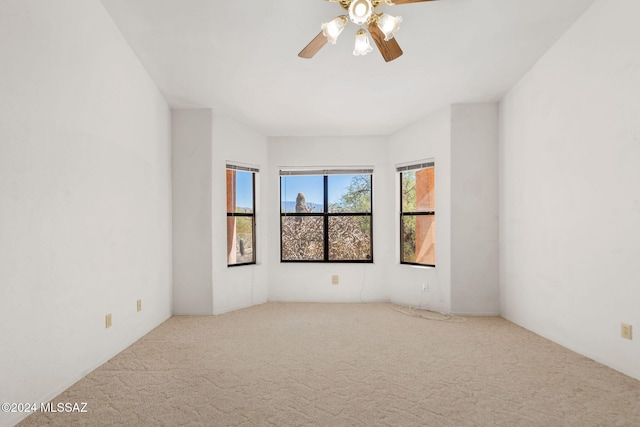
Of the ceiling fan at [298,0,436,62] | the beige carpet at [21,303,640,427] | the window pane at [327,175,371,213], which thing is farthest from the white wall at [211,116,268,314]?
the ceiling fan at [298,0,436,62]

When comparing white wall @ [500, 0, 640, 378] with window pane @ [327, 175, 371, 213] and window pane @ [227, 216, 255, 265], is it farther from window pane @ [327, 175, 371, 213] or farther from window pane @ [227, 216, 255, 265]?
window pane @ [227, 216, 255, 265]

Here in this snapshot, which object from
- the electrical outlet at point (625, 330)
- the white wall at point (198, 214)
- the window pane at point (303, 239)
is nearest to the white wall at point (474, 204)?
the electrical outlet at point (625, 330)

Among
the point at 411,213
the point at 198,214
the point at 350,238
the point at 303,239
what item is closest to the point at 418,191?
the point at 411,213

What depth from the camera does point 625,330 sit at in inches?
98.0

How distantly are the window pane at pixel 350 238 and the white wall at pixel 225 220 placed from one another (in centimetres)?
98

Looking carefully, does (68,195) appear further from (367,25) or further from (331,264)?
(331,264)

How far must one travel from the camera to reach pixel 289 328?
3713 millimetres

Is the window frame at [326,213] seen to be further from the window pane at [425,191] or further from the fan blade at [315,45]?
the fan blade at [315,45]

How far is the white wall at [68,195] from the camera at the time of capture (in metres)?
1.93

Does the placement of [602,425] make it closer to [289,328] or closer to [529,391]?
[529,391]

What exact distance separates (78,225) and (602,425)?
356cm

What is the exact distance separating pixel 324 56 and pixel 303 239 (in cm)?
268

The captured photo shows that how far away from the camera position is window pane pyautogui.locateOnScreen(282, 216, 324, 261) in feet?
16.8

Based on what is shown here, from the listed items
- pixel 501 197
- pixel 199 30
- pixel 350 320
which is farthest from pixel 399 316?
pixel 199 30
